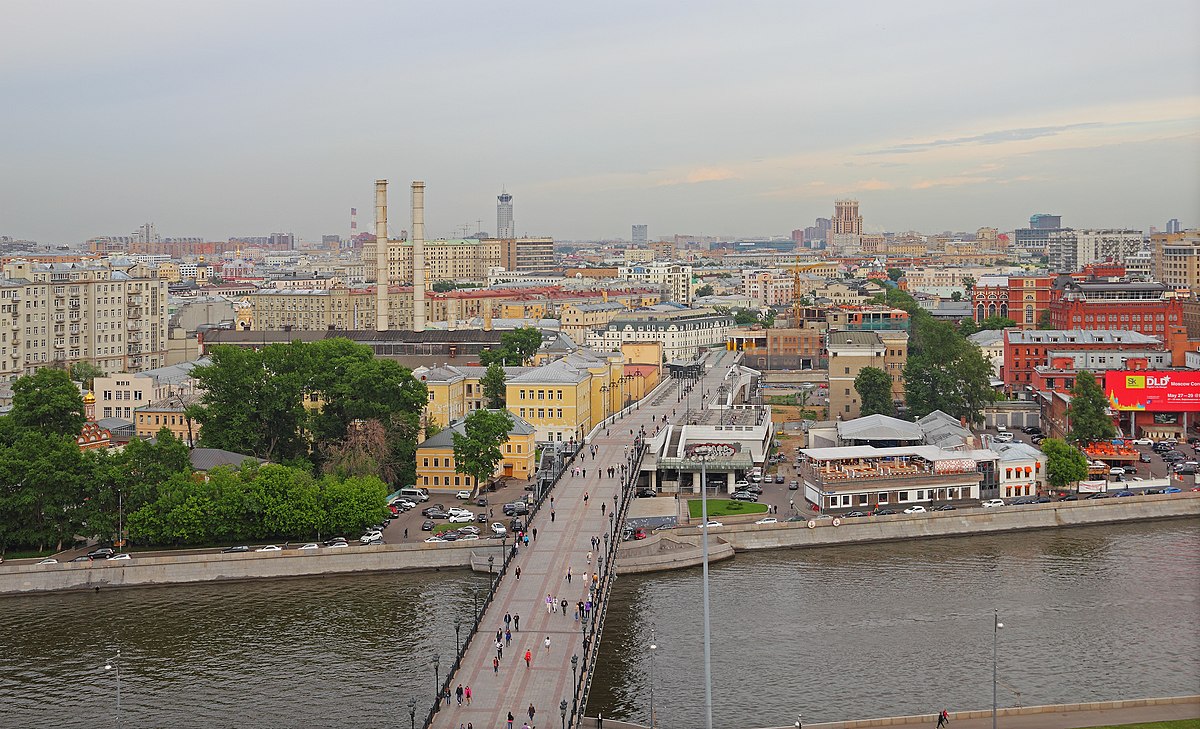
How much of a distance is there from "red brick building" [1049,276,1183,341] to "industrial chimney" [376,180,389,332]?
34.7 meters

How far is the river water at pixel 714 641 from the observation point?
69.5 feet

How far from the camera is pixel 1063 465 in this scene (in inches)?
1417

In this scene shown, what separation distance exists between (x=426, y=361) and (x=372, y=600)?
105 ft

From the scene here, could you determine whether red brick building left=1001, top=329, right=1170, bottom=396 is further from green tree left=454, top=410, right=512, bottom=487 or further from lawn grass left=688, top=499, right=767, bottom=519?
green tree left=454, top=410, right=512, bottom=487

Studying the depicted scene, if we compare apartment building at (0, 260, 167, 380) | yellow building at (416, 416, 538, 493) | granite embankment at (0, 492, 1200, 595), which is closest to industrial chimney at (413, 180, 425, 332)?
apartment building at (0, 260, 167, 380)

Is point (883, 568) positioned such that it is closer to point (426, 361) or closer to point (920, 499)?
point (920, 499)

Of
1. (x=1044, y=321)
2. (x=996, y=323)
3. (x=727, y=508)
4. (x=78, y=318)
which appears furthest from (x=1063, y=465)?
(x=78, y=318)

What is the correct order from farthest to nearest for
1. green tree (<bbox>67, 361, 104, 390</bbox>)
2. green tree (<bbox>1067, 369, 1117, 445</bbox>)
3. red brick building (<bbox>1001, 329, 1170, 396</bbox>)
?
green tree (<bbox>67, 361, 104, 390</bbox>) < red brick building (<bbox>1001, 329, 1170, 396</bbox>) < green tree (<bbox>1067, 369, 1117, 445</bbox>)

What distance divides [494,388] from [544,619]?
22.6 metres

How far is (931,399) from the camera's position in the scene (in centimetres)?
4631

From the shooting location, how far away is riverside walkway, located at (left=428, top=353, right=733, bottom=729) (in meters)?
19.2

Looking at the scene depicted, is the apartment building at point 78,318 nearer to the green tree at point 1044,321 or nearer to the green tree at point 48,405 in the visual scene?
the green tree at point 48,405

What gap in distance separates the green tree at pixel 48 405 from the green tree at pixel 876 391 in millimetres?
25217

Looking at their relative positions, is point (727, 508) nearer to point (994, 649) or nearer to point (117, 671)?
point (994, 649)
